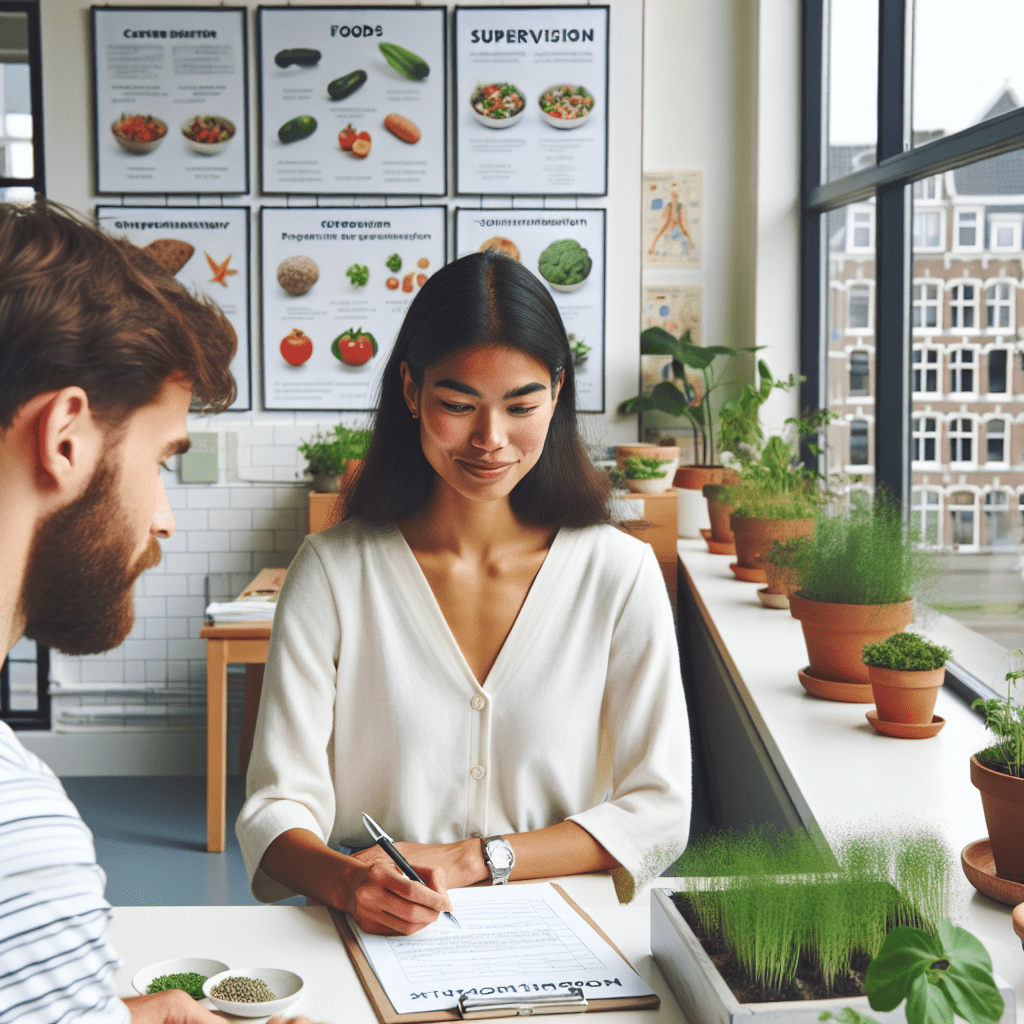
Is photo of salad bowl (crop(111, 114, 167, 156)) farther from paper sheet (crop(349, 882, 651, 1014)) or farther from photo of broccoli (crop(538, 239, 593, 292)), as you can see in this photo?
paper sheet (crop(349, 882, 651, 1014))

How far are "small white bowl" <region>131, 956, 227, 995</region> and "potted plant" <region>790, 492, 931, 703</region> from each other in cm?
142

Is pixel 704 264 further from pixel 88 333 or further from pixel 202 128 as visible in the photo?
pixel 88 333

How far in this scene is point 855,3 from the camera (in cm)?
355

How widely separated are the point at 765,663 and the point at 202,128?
322 centimetres

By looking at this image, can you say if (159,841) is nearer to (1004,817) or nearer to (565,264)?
(565,264)

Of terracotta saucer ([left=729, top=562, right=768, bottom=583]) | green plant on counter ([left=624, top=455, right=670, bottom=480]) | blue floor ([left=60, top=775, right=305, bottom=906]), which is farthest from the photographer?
green plant on counter ([left=624, top=455, right=670, bottom=480])

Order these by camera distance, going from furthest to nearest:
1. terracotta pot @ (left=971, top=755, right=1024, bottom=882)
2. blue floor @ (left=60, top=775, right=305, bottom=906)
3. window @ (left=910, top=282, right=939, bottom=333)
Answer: blue floor @ (left=60, top=775, right=305, bottom=906) → window @ (left=910, top=282, right=939, bottom=333) → terracotta pot @ (left=971, top=755, right=1024, bottom=882)

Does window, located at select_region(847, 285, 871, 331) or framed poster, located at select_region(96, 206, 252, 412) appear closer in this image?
window, located at select_region(847, 285, 871, 331)

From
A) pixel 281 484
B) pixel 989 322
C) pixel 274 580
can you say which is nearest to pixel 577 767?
pixel 989 322

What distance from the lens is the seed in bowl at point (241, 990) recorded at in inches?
41.5

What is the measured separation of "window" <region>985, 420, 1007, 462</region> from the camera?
240 cm

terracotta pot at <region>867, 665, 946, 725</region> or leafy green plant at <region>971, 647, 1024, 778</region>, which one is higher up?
leafy green plant at <region>971, 647, 1024, 778</region>

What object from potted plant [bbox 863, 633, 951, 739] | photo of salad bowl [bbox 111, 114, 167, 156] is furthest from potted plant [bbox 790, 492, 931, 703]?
photo of salad bowl [bbox 111, 114, 167, 156]

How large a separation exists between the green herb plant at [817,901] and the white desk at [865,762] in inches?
5.2
